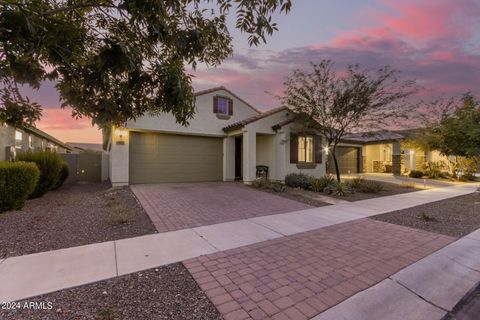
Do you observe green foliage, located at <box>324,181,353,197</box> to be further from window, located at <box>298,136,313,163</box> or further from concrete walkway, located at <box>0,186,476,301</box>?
concrete walkway, located at <box>0,186,476,301</box>

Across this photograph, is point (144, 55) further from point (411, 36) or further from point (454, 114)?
point (454, 114)

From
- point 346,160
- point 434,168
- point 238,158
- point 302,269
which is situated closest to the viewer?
point 302,269

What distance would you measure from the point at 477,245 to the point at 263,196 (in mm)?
6073

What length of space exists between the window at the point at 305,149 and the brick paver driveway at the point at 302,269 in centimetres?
854

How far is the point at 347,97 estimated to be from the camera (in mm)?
→ 11070

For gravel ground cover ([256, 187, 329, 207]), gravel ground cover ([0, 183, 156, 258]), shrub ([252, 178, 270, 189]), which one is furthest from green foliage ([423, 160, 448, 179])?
gravel ground cover ([0, 183, 156, 258])

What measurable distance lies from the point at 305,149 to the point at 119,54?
1241 centimetres

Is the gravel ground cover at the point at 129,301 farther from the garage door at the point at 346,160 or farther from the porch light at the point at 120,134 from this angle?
the garage door at the point at 346,160

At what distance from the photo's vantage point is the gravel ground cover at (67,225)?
173 inches

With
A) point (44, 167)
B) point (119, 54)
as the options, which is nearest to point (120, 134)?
point (44, 167)

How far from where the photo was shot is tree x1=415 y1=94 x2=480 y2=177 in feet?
39.5

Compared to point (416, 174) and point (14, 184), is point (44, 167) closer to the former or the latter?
point (14, 184)

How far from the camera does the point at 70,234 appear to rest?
16.0ft

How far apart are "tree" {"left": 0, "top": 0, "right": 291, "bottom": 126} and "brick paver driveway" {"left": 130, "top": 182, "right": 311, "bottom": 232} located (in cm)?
310
